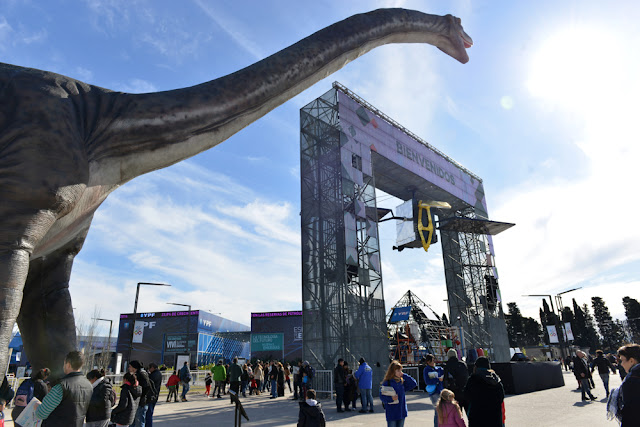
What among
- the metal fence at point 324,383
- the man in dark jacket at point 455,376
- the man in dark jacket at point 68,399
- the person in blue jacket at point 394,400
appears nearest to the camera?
the man in dark jacket at point 68,399

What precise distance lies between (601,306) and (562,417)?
91427 mm

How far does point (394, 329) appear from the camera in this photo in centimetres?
2191

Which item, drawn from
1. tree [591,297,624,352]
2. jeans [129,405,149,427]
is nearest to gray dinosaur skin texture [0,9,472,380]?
jeans [129,405,149,427]

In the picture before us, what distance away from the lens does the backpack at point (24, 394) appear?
697cm

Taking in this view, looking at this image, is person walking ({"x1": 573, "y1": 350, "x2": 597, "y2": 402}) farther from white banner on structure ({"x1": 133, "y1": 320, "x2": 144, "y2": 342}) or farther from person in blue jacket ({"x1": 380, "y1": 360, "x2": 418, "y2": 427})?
white banner on structure ({"x1": 133, "y1": 320, "x2": 144, "y2": 342})

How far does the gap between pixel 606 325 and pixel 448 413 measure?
314 ft

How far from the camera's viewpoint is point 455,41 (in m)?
Result: 5.27

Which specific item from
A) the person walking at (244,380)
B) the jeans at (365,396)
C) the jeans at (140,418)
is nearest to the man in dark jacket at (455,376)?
the jeans at (365,396)

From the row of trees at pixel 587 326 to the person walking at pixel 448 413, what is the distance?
235ft

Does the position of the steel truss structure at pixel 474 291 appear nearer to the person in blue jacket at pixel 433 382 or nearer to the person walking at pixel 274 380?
the person walking at pixel 274 380

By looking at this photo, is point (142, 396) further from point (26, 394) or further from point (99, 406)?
point (99, 406)

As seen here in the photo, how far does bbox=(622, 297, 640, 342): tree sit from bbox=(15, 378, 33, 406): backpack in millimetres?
83907

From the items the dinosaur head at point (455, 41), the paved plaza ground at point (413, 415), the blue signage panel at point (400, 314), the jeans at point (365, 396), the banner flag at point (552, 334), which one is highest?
the dinosaur head at point (455, 41)

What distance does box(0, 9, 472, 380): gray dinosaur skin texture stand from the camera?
2.66 m
